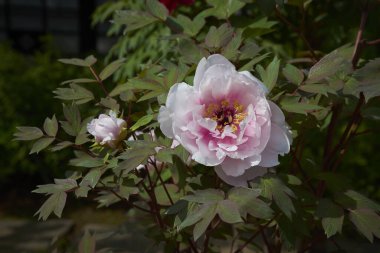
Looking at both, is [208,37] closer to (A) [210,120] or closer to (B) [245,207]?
(A) [210,120]

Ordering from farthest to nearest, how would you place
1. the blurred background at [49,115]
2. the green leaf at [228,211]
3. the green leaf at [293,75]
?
the blurred background at [49,115] < the green leaf at [293,75] < the green leaf at [228,211]

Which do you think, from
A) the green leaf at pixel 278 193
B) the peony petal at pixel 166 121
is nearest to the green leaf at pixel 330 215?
the green leaf at pixel 278 193

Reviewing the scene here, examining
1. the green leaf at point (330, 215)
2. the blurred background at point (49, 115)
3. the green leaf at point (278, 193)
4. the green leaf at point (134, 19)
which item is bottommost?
the blurred background at point (49, 115)

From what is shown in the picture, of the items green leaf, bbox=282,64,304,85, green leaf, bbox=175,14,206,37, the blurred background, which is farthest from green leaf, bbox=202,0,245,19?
the blurred background

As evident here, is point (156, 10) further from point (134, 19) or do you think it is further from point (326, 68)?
point (326, 68)

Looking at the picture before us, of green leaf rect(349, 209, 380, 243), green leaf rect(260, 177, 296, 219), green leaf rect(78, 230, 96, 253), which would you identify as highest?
green leaf rect(260, 177, 296, 219)

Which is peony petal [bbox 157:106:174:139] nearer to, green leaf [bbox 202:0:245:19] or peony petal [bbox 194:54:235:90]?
peony petal [bbox 194:54:235:90]

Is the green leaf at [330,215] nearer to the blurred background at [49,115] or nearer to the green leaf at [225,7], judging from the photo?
the green leaf at [225,7]
